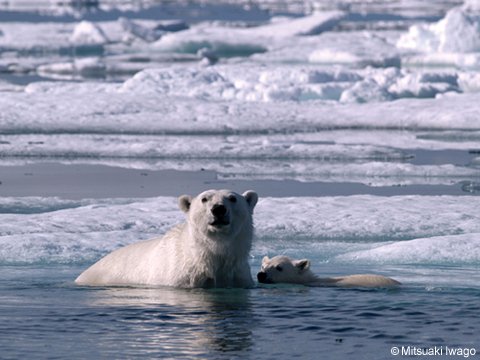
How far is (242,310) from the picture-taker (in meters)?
5.33

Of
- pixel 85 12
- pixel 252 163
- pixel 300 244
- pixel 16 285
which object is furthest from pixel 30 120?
pixel 85 12

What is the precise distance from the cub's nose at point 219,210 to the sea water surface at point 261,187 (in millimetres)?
437

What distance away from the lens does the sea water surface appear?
4879 millimetres

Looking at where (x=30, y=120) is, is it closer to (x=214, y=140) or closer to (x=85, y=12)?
(x=214, y=140)

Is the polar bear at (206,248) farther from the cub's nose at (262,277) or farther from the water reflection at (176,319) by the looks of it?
the cub's nose at (262,277)

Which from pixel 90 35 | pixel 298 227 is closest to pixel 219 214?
pixel 298 227

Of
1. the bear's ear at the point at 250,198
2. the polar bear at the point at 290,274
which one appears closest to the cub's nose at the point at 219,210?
the bear's ear at the point at 250,198

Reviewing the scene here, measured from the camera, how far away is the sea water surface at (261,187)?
488 centimetres

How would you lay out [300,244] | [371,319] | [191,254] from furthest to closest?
[300,244] → [191,254] → [371,319]

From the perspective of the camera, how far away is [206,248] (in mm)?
5742

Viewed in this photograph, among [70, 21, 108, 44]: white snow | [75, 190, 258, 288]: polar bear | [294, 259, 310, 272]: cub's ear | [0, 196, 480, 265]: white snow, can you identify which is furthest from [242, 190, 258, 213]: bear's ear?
[70, 21, 108, 44]: white snow

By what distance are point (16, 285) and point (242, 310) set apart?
4.93ft

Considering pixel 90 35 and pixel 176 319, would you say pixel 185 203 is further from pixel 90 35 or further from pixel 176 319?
pixel 90 35

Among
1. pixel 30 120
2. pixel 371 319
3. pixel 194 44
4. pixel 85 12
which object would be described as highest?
pixel 85 12
